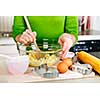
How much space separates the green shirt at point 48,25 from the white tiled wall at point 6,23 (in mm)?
16

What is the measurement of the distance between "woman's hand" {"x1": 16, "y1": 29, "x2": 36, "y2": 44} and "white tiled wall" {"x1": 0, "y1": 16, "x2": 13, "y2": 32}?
2.0 inches

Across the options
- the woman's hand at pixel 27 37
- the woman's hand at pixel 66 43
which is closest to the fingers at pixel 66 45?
the woman's hand at pixel 66 43

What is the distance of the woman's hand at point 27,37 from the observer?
882 millimetres

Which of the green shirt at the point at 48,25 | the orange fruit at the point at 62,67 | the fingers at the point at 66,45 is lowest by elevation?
the orange fruit at the point at 62,67

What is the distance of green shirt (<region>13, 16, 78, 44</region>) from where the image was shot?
869mm

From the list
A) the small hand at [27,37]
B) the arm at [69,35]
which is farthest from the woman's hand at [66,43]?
the small hand at [27,37]

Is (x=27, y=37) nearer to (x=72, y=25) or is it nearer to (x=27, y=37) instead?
(x=27, y=37)

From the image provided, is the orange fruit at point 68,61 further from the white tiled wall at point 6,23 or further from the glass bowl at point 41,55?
the white tiled wall at point 6,23

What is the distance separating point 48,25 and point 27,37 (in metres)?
0.10

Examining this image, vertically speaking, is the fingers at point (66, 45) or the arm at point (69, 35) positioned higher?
the arm at point (69, 35)

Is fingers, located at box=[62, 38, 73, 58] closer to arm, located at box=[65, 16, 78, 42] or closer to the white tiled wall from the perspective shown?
arm, located at box=[65, 16, 78, 42]

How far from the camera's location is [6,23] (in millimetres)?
877
